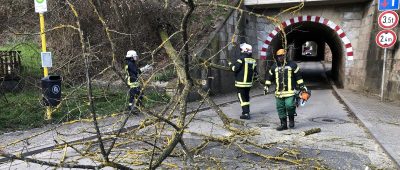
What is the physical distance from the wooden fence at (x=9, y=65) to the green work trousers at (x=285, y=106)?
23.5ft

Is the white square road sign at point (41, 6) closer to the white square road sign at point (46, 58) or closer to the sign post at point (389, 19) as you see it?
the white square road sign at point (46, 58)

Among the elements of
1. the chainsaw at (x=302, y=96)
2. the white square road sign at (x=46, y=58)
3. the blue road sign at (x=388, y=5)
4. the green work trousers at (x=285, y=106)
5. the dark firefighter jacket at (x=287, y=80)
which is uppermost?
the blue road sign at (x=388, y=5)

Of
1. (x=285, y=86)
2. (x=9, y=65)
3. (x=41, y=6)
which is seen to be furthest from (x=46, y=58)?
(x=285, y=86)

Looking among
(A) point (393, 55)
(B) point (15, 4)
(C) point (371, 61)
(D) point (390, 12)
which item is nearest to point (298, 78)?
(D) point (390, 12)

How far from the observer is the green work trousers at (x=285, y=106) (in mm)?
7227

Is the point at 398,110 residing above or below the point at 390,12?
below

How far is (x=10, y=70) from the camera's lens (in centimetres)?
1066

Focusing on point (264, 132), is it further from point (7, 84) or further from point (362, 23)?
point (362, 23)

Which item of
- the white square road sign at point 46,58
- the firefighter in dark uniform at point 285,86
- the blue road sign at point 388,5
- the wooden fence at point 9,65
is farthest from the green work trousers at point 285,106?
the wooden fence at point 9,65

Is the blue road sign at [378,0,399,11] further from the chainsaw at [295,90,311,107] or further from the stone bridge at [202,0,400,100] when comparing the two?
the chainsaw at [295,90,311,107]

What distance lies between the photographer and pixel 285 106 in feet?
24.0

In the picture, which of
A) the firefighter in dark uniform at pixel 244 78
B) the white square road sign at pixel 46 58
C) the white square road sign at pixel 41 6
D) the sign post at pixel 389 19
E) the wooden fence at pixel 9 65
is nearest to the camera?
the white square road sign at pixel 41 6

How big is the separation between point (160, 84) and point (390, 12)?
6728mm

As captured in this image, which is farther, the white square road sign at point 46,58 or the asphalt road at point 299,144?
the white square road sign at point 46,58
